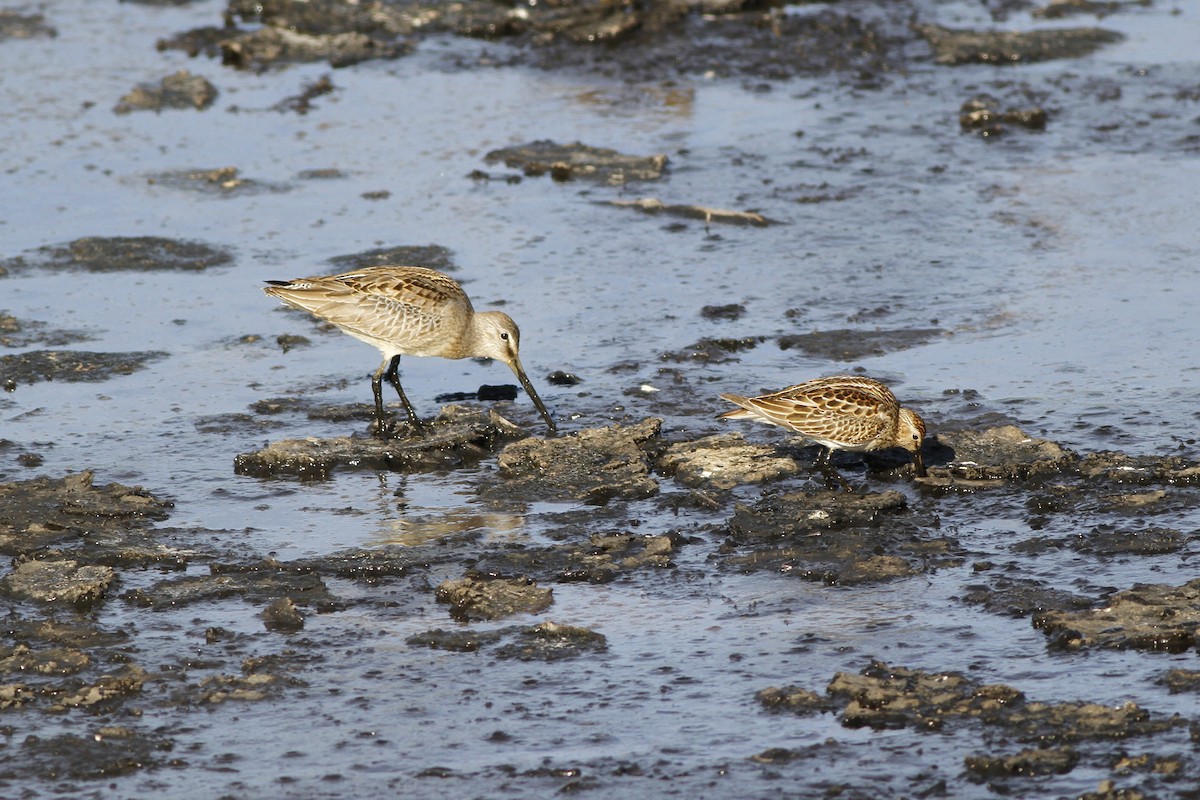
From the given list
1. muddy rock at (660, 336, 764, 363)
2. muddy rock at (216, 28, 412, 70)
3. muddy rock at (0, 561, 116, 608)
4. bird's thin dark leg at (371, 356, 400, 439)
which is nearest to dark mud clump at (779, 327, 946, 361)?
muddy rock at (660, 336, 764, 363)

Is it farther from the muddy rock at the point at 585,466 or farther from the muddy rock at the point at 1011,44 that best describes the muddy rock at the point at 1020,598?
the muddy rock at the point at 1011,44

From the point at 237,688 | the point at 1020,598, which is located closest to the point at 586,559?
the point at 237,688

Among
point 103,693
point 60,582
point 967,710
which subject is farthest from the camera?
point 60,582

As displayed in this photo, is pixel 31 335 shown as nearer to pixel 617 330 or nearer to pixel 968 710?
pixel 617 330

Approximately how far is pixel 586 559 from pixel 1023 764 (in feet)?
8.70

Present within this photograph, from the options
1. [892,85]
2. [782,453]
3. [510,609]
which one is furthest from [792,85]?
[510,609]

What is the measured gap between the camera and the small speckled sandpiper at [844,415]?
906 cm

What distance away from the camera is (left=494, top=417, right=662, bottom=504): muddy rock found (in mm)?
9242

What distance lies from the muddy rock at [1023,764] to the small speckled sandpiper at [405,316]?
448 cm

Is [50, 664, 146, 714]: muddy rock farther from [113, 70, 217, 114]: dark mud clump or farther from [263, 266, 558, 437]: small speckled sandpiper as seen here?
[113, 70, 217, 114]: dark mud clump

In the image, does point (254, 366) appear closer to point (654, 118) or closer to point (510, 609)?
point (510, 609)

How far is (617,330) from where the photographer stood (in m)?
11.7

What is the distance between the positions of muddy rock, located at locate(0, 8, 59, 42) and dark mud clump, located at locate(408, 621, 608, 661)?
15.5 m

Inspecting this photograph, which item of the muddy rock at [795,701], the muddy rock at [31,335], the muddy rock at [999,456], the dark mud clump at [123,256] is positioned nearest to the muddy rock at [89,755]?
the muddy rock at [795,701]
